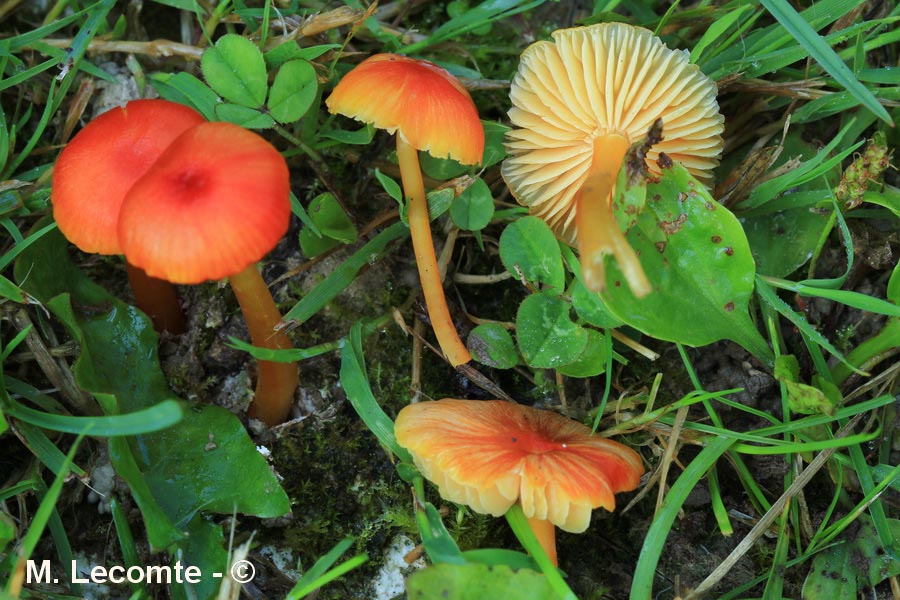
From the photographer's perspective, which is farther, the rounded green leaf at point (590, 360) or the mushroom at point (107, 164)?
the rounded green leaf at point (590, 360)

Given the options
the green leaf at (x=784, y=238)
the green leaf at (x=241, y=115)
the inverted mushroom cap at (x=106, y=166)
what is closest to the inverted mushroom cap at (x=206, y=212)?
the inverted mushroom cap at (x=106, y=166)

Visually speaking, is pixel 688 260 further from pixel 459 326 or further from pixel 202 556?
pixel 202 556

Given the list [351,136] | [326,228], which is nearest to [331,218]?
[326,228]

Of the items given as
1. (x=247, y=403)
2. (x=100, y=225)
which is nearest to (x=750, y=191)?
(x=247, y=403)

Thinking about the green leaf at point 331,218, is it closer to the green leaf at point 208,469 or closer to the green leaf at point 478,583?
the green leaf at point 208,469

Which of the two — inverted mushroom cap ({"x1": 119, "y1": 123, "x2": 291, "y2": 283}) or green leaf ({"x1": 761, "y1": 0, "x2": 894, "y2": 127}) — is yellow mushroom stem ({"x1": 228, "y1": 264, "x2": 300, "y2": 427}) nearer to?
inverted mushroom cap ({"x1": 119, "y1": 123, "x2": 291, "y2": 283})
